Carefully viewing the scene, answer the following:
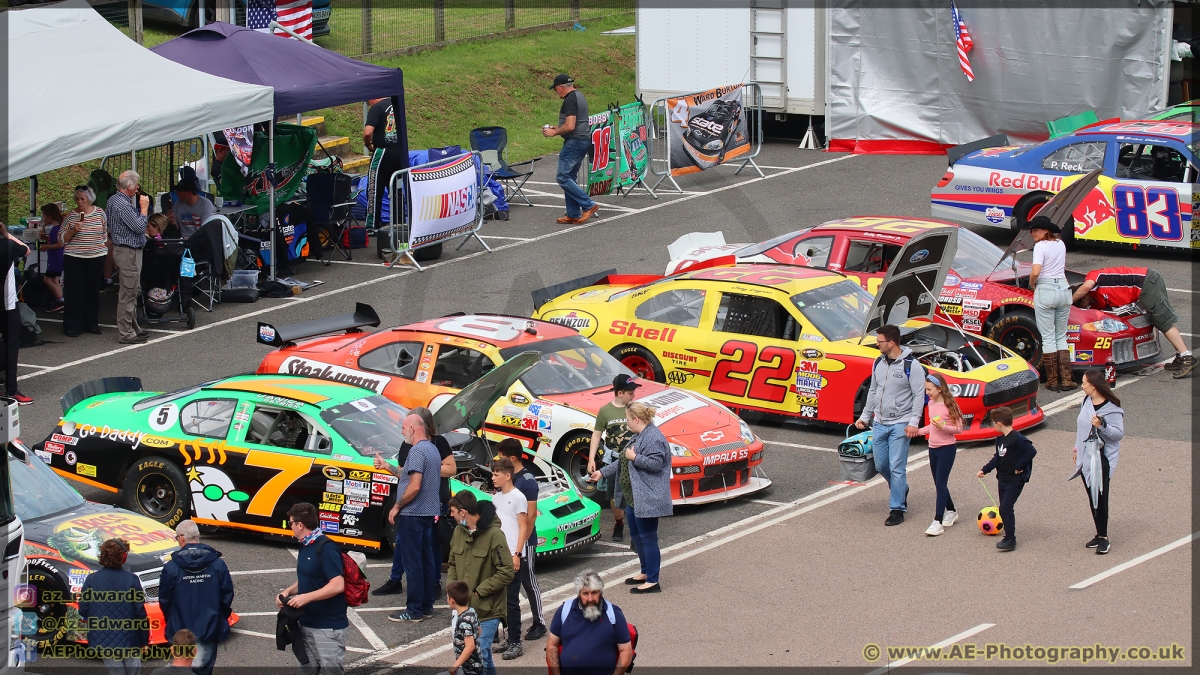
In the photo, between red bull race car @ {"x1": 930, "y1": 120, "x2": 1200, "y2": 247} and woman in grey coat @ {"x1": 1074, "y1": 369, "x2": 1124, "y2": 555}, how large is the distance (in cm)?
914

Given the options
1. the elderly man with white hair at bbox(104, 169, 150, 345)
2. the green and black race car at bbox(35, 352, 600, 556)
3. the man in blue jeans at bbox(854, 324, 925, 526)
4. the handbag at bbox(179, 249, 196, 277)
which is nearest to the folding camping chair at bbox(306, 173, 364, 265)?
the handbag at bbox(179, 249, 196, 277)

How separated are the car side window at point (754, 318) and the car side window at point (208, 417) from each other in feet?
15.9

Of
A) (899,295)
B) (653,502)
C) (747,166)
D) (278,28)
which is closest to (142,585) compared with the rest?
(653,502)

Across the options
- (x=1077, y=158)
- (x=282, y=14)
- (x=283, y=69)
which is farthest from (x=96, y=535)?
(x=282, y=14)

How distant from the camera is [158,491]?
11195mm

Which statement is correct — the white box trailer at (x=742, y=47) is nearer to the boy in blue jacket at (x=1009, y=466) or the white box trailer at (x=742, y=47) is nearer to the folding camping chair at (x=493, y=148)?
the folding camping chair at (x=493, y=148)

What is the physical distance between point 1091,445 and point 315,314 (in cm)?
1009

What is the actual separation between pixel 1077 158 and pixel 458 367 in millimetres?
10475

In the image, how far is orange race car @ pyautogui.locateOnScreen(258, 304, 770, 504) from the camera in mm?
11859

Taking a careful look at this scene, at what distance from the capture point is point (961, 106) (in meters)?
25.5

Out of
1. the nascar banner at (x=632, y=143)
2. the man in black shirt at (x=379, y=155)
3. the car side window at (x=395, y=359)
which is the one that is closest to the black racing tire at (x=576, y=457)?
the car side window at (x=395, y=359)

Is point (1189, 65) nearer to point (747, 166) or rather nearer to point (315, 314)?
point (747, 166)

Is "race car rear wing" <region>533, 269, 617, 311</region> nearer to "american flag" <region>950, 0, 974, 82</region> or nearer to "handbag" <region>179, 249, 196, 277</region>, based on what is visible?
"handbag" <region>179, 249, 196, 277</region>

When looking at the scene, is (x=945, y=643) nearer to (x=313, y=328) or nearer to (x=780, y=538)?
(x=780, y=538)
